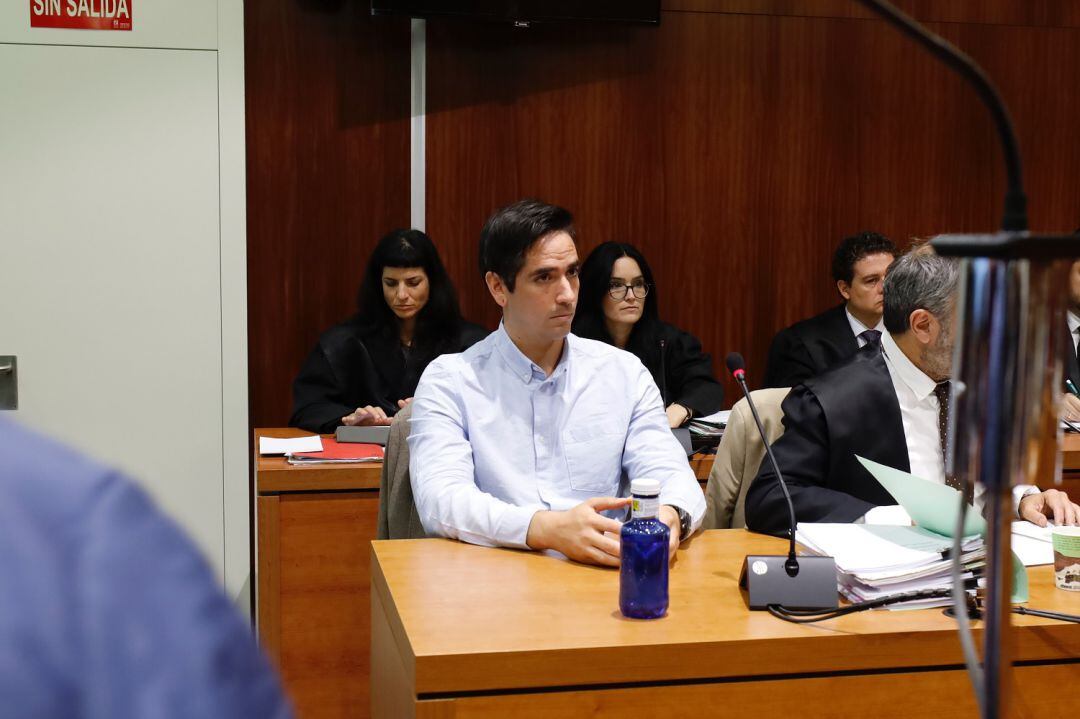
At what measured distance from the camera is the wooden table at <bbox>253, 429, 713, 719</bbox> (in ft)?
10.3

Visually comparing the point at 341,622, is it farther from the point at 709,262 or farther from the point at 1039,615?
the point at 709,262

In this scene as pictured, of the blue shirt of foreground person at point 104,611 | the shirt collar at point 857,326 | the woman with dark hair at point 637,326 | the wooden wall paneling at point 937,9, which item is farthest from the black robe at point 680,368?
the blue shirt of foreground person at point 104,611

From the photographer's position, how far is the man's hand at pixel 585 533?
195cm

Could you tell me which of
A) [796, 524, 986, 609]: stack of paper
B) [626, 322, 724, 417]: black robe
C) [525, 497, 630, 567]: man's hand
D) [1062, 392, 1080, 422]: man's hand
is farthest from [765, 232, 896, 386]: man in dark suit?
[525, 497, 630, 567]: man's hand

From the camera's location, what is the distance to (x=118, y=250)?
4.29m

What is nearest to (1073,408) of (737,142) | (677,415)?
(677,415)

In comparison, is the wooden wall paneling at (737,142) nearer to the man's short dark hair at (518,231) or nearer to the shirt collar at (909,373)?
the man's short dark hair at (518,231)

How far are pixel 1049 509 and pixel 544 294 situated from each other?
114 centimetres

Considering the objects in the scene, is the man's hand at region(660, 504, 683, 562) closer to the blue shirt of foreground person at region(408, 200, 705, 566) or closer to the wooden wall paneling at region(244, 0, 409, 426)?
the blue shirt of foreground person at region(408, 200, 705, 566)

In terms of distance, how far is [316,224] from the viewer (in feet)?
14.8

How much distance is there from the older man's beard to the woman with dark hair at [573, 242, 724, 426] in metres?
1.73

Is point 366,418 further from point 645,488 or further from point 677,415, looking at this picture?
point 645,488

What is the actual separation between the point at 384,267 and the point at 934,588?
270cm

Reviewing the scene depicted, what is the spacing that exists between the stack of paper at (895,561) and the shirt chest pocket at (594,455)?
1.85 ft
